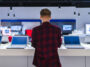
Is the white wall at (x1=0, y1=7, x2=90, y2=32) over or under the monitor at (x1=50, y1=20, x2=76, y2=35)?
over

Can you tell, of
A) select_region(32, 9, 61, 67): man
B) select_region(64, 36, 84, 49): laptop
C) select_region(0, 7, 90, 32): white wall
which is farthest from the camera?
select_region(0, 7, 90, 32): white wall

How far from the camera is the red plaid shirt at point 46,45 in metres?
2.22

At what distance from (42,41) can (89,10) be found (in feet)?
17.9

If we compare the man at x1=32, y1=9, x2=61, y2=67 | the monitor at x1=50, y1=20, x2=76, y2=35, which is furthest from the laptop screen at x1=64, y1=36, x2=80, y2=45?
the monitor at x1=50, y1=20, x2=76, y2=35

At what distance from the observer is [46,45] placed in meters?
2.22

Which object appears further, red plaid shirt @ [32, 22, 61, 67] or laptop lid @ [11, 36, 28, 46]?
laptop lid @ [11, 36, 28, 46]

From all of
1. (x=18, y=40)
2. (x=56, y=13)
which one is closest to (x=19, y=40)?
(x=18, y=40)

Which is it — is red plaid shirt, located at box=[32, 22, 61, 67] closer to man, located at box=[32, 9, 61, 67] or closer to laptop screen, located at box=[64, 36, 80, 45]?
man, located at box=[32, 9, 61, 67]

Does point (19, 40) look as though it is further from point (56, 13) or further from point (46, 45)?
point (56, 13)

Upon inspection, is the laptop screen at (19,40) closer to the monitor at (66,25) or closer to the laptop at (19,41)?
the laptop at (19,41)

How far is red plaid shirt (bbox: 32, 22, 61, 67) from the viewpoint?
2.22m

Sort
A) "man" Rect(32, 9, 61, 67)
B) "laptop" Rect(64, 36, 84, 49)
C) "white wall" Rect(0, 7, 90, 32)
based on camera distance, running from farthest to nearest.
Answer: "white wall" Rect(0, 7, 90, 32)
"laptop" Rect(64, 36, 84, 49)
"man" Rect(32, 9, 61, 67)

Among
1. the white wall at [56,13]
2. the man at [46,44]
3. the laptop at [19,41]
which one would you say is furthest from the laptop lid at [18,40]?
the white wall at [56,13]
